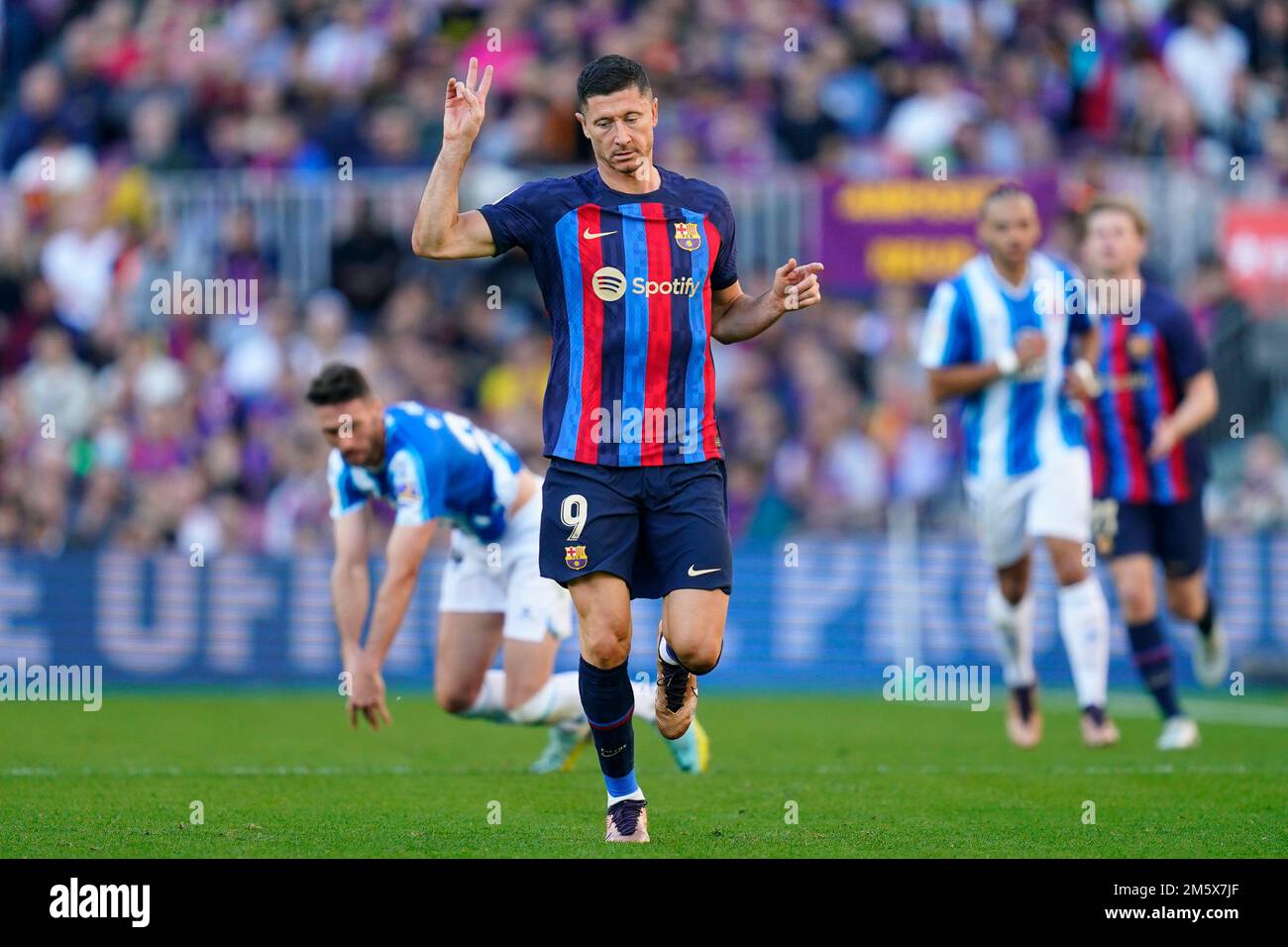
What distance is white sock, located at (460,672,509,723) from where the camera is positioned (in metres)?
9.88

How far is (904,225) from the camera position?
17453 millimetres

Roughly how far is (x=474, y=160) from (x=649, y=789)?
11066mm

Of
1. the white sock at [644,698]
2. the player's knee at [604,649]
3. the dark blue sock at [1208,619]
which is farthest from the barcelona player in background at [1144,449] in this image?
the player's knee at [604,649]

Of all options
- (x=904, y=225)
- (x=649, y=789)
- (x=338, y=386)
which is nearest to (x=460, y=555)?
(x=338, y=386)

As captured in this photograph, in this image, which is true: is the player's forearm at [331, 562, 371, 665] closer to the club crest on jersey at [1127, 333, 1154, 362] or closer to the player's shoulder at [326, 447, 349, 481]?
the player's shoulder at [326, 447, 349, 481]

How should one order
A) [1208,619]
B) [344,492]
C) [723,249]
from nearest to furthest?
[723,249]
[344,492]
[1208,619]

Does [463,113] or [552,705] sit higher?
[463,113]

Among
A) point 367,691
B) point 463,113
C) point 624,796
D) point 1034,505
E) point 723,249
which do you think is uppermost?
point 463,113

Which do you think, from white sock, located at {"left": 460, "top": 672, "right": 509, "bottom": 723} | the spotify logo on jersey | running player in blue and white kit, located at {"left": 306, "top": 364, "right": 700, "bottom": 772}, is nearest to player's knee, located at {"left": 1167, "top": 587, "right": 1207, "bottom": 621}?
running player in blue and white kit, located at {"left": 306, "top": 364, "right": 700, "bottom": 772}

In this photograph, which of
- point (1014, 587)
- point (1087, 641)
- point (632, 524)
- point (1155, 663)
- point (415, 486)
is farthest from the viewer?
point (1014, 587)

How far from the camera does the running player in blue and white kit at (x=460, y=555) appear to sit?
361 inches

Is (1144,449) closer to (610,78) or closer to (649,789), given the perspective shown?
(649,789)
